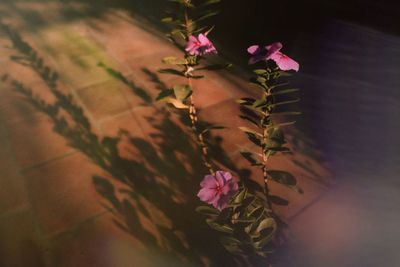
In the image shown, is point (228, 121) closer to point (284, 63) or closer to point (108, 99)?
point (108, 99)

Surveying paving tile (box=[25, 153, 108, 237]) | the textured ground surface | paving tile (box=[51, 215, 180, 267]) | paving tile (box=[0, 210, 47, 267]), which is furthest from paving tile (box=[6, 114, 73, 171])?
paving tile (box=[51, 215, 180, 267])

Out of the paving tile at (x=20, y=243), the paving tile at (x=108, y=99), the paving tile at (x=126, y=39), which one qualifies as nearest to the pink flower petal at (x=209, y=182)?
the paving tile at (x=20, y=243)

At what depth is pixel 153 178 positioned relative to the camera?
7.97ft

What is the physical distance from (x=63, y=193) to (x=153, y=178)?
0.63 m

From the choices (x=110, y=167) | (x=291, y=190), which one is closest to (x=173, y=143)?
(x=110, y=167)

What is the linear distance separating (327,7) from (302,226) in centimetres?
214

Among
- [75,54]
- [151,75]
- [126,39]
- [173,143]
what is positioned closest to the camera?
[173,143]

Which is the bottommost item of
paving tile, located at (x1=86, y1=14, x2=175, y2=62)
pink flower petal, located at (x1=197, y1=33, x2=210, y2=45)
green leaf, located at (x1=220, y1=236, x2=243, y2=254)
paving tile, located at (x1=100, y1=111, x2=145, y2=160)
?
paving tile, located at (x1=100, y1=111, x2=145, y2=160)

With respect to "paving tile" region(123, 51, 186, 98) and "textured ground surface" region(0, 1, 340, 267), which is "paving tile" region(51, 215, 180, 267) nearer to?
"textured ground surface" region(0, 1, 340, 267)

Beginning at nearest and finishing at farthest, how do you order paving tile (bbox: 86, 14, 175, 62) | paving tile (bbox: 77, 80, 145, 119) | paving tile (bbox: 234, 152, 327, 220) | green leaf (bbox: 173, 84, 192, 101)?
green leaf (bbox: 173, 84, 192, 101), paving tile (bbox: 234, 152, 327, 220), paving tile (bbox: 77, 80, 145, 119), paving tile (bbox: 86, 14, 175, 62)

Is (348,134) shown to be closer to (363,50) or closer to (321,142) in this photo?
(321,142)

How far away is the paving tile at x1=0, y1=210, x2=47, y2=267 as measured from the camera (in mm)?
1978

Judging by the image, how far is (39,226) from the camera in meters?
2.16

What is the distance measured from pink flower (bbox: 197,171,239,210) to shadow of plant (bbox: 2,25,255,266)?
2.20ft
